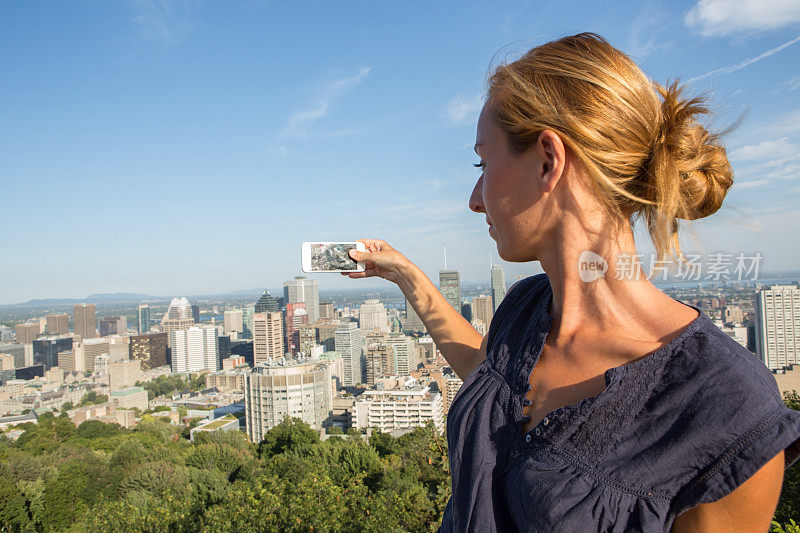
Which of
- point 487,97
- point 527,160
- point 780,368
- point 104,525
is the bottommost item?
point 104,525

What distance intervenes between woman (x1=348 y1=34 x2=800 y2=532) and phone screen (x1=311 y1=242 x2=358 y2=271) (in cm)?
60

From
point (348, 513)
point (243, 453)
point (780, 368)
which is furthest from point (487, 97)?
point (243, 453)

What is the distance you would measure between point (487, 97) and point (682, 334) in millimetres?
399

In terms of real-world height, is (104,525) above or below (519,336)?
below

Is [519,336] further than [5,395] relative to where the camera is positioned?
No

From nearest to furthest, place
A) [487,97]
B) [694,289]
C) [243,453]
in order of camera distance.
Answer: [487,97] < [694,289] < [243,453]

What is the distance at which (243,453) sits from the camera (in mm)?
15000

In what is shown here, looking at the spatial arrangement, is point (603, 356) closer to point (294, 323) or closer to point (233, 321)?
point (294, 323)

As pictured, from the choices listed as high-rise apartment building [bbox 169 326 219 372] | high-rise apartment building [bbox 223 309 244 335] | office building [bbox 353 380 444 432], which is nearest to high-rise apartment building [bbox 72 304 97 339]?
high-rise apartment building [bbox 169 326 219 372]

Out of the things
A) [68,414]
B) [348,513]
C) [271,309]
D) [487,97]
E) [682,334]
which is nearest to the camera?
[682,334]

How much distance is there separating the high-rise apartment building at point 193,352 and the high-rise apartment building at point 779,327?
45.1 m

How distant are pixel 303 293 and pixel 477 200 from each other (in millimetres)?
56573

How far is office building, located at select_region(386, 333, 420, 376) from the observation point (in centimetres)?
3578

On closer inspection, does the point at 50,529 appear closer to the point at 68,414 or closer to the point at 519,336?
the point at 519,336
